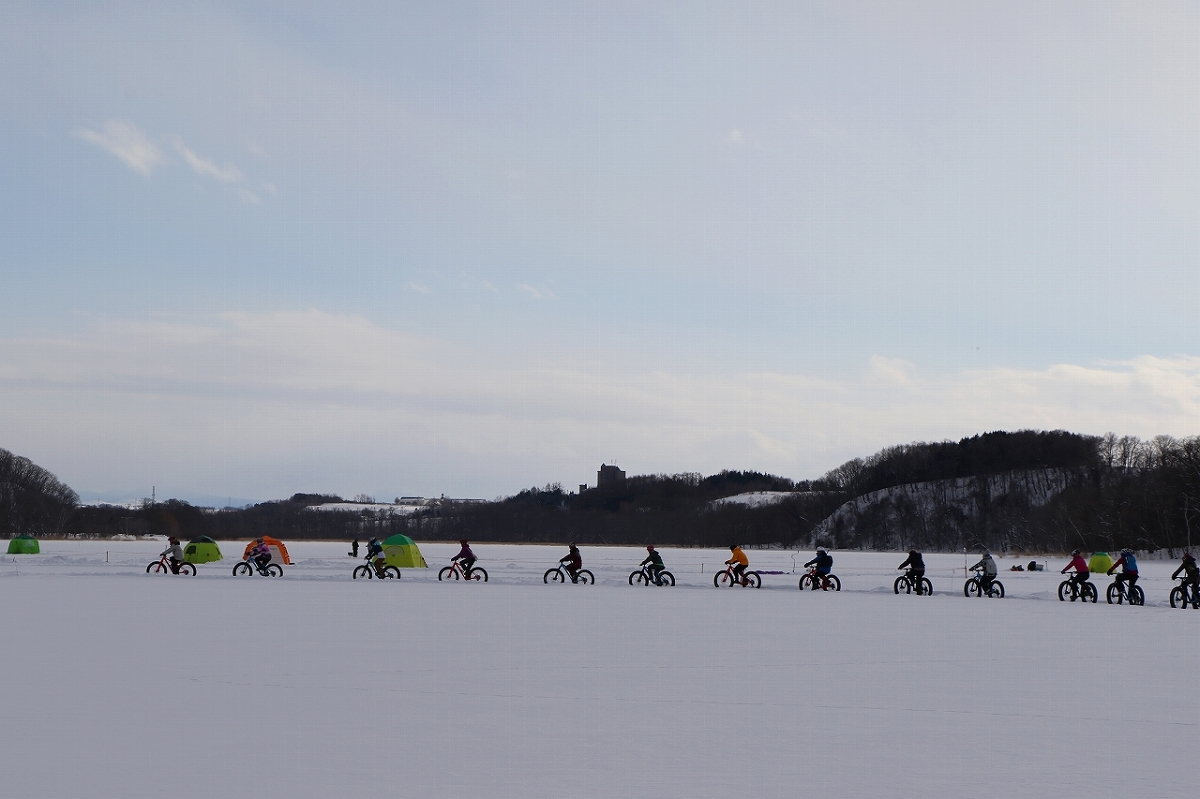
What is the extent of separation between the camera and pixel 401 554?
38.3 meters

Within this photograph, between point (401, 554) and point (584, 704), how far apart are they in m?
28.9

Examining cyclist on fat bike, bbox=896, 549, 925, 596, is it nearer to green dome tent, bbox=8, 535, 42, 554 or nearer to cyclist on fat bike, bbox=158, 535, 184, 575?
cyclist on fat bike, bbox=158, 535, 184, 575

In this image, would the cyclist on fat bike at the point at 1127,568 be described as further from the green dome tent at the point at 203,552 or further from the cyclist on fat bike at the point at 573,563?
the green dome tent at the point at 203,552

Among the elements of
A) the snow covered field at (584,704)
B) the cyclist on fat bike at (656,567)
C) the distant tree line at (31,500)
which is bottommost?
the snow covered field at (584,704)

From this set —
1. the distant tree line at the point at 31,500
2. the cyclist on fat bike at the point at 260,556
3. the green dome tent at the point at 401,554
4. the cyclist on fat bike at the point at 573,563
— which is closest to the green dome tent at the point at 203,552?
the green dome tent at the point at 401,554

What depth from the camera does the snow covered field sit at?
728 centimetres

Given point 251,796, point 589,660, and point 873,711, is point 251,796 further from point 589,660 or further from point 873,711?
point 589,660

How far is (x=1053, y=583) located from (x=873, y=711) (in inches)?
1248

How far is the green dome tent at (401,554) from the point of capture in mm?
37844

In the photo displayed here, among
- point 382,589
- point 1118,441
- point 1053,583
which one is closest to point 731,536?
point 1118,441

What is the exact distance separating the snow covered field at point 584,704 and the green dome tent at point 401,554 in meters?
17.0

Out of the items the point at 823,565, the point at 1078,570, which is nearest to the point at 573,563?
the point at 823,565

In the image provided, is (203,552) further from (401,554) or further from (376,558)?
(376,558)

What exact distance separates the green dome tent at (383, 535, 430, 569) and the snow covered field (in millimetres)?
16955
